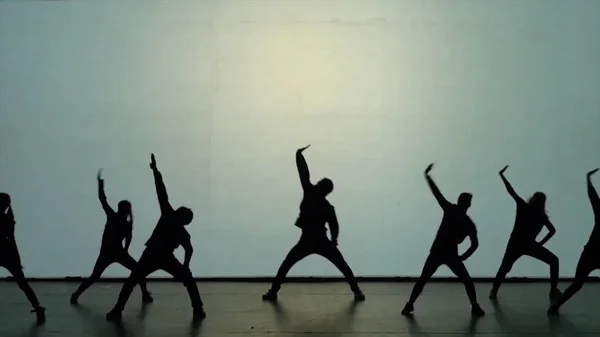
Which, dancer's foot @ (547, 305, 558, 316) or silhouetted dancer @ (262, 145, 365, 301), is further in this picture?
silhouetted dancer @ (262, 145, 365, 301)

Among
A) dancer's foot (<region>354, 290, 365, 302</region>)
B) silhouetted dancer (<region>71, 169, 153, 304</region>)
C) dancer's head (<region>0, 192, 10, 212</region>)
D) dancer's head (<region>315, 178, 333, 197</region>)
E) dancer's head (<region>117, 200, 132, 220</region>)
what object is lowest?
dancer's foot (<region>354, 290, 365, 302</region>)

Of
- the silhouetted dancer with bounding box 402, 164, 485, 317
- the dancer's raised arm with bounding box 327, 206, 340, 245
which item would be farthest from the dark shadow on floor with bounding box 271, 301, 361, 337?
the dancer's raised arm with bounding box 327, 206, 340, 245

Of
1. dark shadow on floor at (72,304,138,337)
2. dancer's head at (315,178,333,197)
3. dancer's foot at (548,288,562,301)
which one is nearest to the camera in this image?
dark shadow on floor at (72,304,138,337)

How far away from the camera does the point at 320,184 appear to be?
5.70 meters

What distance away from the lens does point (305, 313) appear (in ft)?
16.8

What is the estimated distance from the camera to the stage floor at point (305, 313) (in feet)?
14.5

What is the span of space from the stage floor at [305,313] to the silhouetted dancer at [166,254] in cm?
17

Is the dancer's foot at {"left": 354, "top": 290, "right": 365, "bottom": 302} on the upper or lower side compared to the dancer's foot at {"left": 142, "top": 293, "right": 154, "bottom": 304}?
upper

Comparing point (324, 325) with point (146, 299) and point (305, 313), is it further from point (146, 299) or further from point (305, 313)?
point (146, 299)

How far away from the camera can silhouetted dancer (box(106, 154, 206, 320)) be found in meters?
4.90

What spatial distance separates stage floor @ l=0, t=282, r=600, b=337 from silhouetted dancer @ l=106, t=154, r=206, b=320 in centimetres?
17

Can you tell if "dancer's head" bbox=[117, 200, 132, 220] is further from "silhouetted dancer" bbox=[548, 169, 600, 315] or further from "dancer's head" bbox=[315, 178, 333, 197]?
"silhouetted dancer" bbox=[548, 169, 600, 315]

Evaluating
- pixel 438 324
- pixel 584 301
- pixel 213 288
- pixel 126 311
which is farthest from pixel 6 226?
pixel 584 301

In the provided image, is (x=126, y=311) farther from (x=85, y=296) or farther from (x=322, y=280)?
(x=322, y=280)
